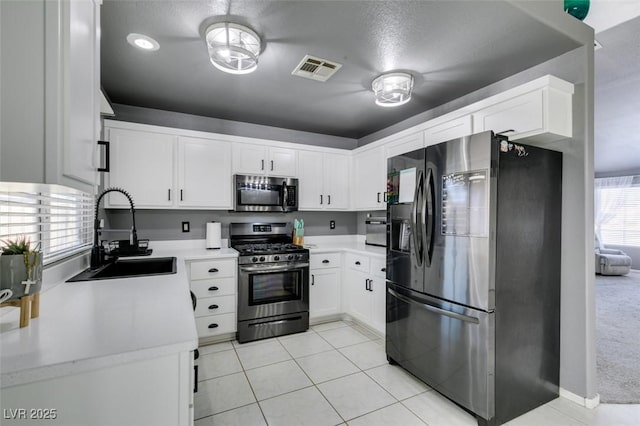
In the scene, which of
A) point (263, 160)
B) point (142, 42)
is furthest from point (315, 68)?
point (263, 160)

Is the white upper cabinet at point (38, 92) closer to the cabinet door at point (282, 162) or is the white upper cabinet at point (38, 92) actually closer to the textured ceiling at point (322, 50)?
the textured ceiling at point (322, 50)

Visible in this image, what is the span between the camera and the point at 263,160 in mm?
3553

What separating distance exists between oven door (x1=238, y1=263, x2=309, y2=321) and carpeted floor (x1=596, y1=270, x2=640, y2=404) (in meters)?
2.61

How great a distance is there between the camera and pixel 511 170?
1.93m

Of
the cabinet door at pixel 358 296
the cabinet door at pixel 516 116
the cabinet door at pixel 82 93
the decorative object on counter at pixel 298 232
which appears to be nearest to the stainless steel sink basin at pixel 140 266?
the cabinet door at pixel 82 93

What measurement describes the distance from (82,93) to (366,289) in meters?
2.90

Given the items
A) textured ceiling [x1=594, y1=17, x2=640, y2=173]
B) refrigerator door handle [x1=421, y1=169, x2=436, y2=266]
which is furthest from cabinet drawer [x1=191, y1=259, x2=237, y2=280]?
textured ceiling [x1=594, y1=17, x2=640, y2=173]

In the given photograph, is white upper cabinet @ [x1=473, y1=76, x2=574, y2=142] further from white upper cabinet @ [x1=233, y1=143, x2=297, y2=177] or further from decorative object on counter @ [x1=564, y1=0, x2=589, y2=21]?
white upper cabinet @ [x1=233, y1=143, x2=297, y2=177]

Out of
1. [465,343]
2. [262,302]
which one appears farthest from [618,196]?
[262,302]

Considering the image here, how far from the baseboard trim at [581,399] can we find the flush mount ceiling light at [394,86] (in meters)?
2.57

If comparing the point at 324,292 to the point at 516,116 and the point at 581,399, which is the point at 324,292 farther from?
the point at 516,116

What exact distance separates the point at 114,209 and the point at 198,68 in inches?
70.6

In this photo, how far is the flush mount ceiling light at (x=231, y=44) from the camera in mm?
1856

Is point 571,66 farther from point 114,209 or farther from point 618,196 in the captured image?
point 618,196
